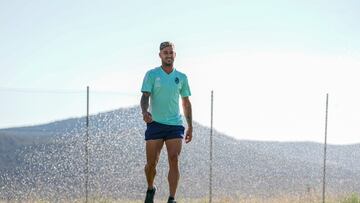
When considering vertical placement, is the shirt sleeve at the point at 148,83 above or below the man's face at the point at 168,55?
below

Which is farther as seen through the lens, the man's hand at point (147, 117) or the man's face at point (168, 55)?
the man's face at point (168, 55)

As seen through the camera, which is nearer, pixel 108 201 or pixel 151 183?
pixel 151 183

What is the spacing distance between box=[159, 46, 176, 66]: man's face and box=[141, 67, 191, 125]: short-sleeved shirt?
0.41 feet

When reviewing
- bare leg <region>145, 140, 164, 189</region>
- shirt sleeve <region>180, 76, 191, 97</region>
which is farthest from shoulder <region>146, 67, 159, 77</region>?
bare leg <region>145, 140, 164, 189</region>

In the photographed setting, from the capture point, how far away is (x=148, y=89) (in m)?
8.85

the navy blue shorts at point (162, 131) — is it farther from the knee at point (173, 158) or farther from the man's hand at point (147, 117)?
the man's hand at point (147, 117)

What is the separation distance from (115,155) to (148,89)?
17.2m

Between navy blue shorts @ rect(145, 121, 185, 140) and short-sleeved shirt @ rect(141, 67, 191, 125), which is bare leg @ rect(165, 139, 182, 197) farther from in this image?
short-sleeved shirt @ rect(141, 67, 191, 125)

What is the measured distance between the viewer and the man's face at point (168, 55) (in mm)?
8875

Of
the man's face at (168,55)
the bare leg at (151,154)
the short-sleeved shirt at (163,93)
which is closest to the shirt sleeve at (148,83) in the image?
the short-sleeved shirt at (163,93)

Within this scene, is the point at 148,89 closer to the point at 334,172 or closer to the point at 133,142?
the point at 133,142

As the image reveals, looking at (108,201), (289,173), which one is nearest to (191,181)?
(289,173)

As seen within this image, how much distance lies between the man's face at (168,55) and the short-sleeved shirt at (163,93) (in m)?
0.12

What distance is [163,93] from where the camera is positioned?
8.93 m
